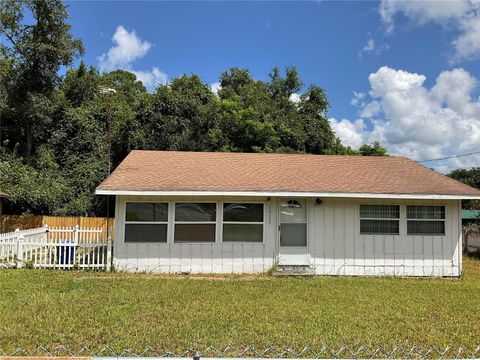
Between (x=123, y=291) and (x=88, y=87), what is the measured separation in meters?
26.1

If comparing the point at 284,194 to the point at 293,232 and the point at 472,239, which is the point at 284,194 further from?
the point at 472,239

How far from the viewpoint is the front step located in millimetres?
11049

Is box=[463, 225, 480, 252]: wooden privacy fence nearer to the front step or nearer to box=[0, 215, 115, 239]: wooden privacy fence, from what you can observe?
the front step

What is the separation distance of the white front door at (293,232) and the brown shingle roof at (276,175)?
0.65 metres

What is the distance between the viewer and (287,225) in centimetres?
1163

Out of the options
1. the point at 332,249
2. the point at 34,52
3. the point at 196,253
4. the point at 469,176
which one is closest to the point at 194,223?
the point at 196,253

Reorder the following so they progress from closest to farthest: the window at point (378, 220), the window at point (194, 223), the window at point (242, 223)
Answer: the window at point (194, 223) < the window at point (242, 223) < the window at point (378, 220)

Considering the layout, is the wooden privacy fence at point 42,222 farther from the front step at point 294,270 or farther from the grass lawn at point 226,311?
the front step at point 294,270

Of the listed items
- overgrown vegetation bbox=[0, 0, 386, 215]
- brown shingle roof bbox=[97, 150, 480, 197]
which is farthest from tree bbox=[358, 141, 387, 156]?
brown shingle roof bbox=[97, 150, 480, 197]

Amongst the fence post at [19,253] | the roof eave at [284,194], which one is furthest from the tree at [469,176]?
the fence post at [19,253]

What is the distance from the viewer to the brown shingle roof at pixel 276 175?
11.2 meters

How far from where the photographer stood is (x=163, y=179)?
11.5 m

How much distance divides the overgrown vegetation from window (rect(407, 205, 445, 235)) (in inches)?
614

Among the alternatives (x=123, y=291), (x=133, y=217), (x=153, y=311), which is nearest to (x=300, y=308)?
(x=153, y=311)
